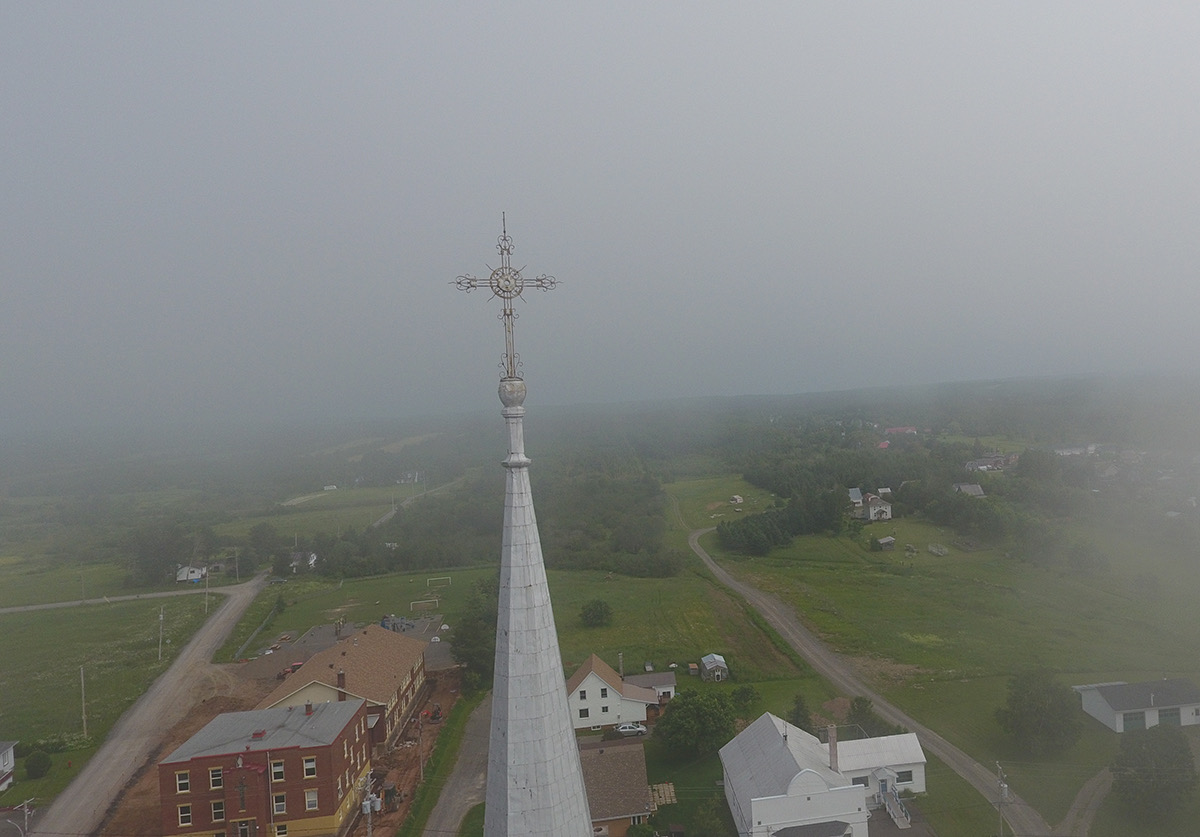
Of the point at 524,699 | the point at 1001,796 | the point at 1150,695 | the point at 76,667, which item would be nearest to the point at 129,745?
the point at 76,667

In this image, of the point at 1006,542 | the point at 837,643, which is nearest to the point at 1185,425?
the point at 1006,542

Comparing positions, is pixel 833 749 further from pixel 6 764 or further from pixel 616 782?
pixel 6 764

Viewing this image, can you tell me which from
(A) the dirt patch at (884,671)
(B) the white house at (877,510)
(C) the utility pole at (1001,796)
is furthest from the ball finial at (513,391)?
(B) the white house at (877,510)

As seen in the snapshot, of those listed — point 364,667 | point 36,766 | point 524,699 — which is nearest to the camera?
point 524,699

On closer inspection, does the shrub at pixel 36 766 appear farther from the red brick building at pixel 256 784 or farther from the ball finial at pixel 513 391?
the ball finial at pixel 513 391

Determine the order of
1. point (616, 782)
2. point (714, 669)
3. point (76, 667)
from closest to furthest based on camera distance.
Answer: point (616, 782)
point (714, 669)
point (76, 667)
